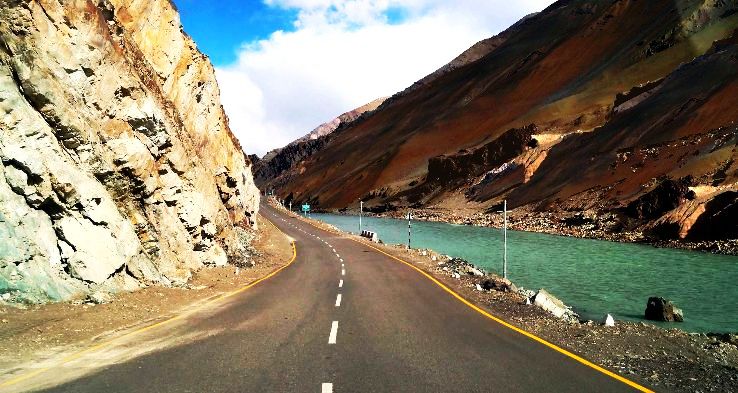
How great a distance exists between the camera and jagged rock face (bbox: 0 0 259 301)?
12.6m

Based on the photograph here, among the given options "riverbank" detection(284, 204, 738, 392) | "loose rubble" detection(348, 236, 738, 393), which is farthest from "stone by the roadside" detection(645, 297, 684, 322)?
"riverbank" detection(284, 204, 738, 392)

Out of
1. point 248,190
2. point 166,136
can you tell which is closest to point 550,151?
point 248,190

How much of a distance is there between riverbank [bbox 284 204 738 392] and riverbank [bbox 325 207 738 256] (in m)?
30.6

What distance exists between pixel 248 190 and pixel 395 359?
36.9 metres

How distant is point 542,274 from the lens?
29391mm

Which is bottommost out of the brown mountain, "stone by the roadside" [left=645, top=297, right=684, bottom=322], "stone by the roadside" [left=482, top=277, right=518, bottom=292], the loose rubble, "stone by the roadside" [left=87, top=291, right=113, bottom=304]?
"stone by the roadside" [left=645, top=297, right=684, bottom=322]

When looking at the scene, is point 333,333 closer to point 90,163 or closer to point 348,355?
point 348,355

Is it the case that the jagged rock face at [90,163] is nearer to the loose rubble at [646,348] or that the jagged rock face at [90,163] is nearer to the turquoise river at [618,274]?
the loose rubble at [646,348]

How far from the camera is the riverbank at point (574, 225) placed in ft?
126

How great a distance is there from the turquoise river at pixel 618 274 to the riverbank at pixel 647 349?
567cm

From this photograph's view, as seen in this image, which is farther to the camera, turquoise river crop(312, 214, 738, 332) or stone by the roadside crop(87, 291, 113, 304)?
turquoise river crop(312, 214, 738, 332)

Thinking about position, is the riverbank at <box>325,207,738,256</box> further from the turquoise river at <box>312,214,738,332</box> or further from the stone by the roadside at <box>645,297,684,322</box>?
the stone by the roadside at <box>645,297,684,322</box>

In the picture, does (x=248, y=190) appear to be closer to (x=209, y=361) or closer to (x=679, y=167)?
(x=209, y=361)

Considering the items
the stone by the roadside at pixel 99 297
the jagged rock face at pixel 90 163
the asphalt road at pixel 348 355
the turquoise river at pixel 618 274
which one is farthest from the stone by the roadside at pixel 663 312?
the stone by the roadside at pixel 99 297
